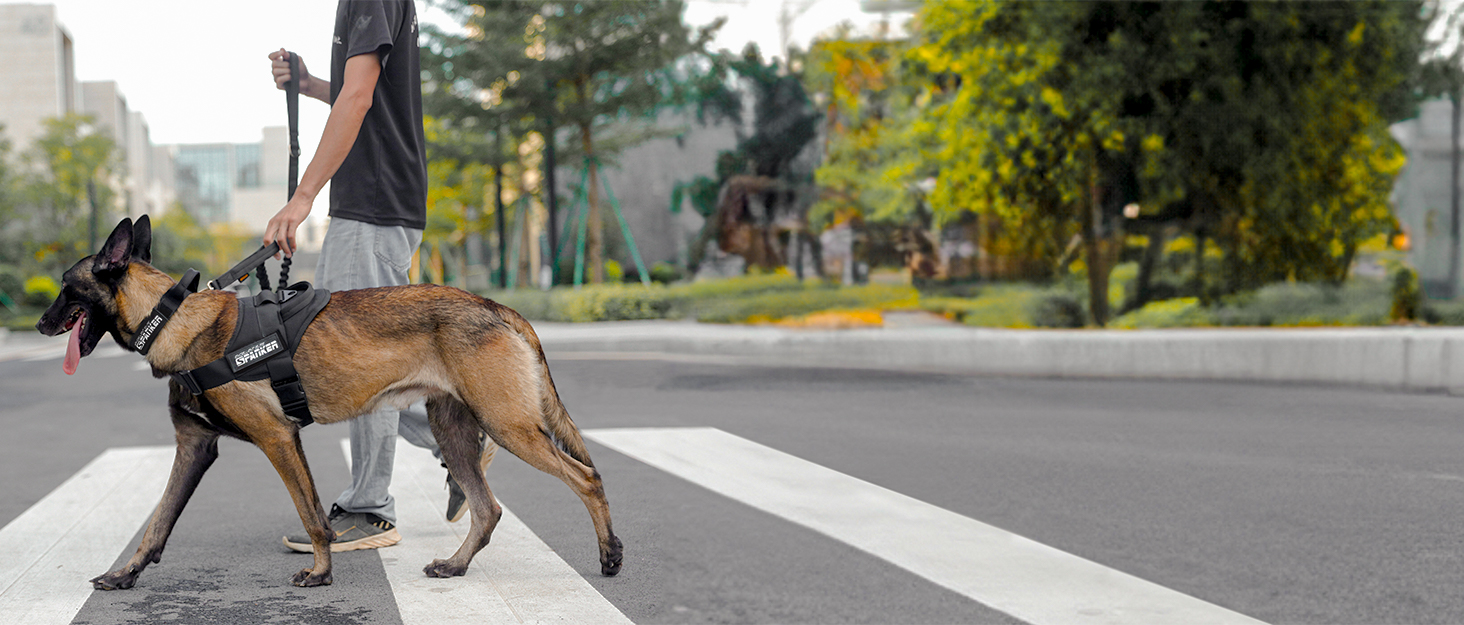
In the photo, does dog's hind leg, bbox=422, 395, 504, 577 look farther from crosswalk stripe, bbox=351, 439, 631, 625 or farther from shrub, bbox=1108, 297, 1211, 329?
shrub, bbox=1108, 297, 1211, 329

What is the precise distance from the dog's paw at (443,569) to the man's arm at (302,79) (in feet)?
6.31

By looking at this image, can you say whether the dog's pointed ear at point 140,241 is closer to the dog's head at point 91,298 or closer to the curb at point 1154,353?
the dog's head at point 91,298

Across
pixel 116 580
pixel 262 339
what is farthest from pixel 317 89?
pixel 116 580

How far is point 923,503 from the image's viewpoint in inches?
195

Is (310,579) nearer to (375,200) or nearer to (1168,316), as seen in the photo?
(375,200)

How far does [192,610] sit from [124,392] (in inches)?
360

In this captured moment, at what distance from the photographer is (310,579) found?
10.9 ft

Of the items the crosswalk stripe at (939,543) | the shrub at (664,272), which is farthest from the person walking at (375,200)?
the shrub at (664,272)

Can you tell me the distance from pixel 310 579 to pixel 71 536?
150cm

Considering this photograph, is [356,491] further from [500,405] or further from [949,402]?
[949,402]

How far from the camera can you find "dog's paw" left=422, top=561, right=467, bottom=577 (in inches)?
135

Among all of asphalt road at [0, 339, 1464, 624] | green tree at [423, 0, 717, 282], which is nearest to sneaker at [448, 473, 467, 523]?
asphalt road at [0, 339, 1464, 624]

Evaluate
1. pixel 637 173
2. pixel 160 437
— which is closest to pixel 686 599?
pixel 160 437

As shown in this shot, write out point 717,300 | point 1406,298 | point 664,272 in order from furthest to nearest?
point 664,272 < point 717,300 < point 1406,298
